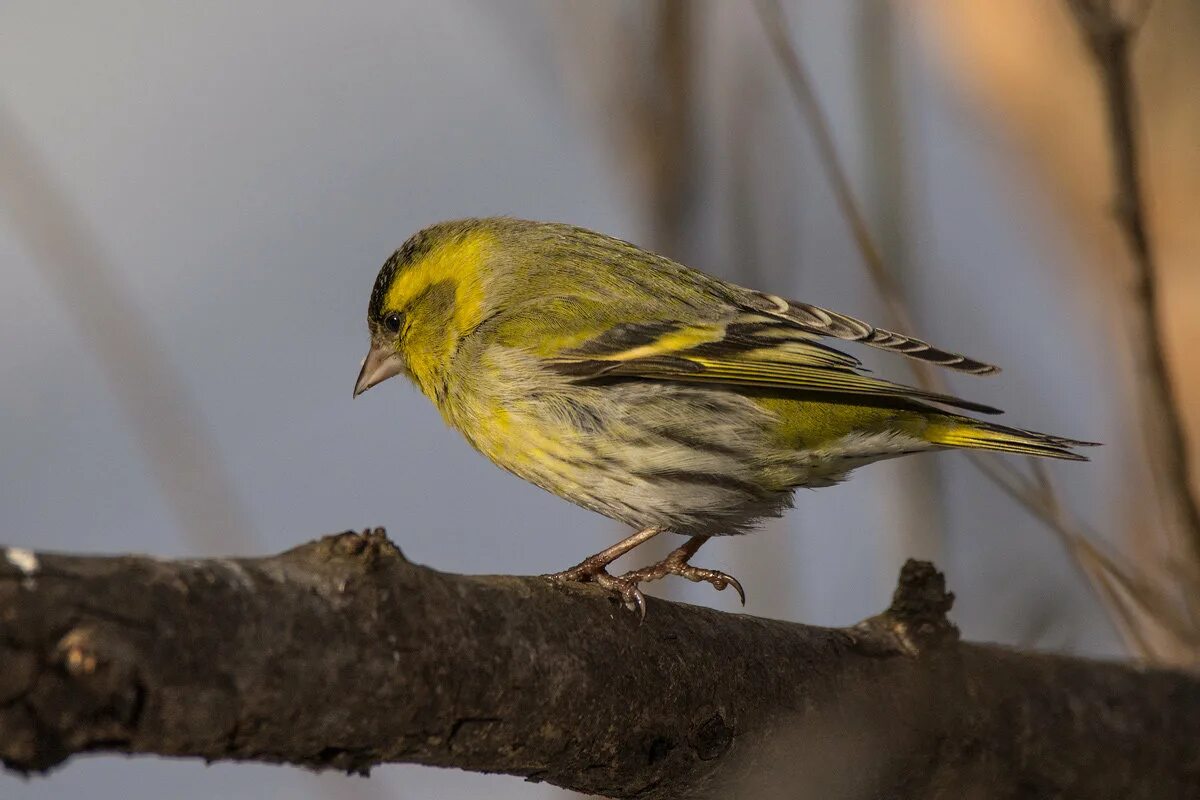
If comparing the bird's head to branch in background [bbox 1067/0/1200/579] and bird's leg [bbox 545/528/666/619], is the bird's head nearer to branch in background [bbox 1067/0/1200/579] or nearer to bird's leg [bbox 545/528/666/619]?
bird's leg [bbox 545/528/666/619]

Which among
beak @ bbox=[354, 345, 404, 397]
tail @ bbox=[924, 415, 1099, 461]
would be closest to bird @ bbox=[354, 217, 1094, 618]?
tail @ bbox=[924, 415, 1099, 461]

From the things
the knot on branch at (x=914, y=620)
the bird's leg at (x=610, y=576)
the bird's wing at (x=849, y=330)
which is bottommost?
the knot on branch at (x=914, y=620)

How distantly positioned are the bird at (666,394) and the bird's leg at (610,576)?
13 mm

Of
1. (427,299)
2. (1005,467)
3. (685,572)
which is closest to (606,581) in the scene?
(685,572)

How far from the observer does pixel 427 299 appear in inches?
189

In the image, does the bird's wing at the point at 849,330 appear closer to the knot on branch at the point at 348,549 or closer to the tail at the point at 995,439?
the tail at the point at 995,439

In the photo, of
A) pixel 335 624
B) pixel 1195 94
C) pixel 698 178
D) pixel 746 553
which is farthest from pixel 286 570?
pixel 1195 94

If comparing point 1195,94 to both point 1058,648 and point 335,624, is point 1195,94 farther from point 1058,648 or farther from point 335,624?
point 335,624

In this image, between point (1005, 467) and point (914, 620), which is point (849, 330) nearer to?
point (1005, 467)

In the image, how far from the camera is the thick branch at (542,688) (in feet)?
6.16

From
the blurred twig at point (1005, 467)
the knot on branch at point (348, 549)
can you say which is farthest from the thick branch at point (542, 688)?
the blurred twig at point (1005, 467)

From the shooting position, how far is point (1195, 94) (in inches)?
280

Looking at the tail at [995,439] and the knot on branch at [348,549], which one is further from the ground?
the knot on branch at [348,549]

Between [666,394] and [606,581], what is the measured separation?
1.05 meters
